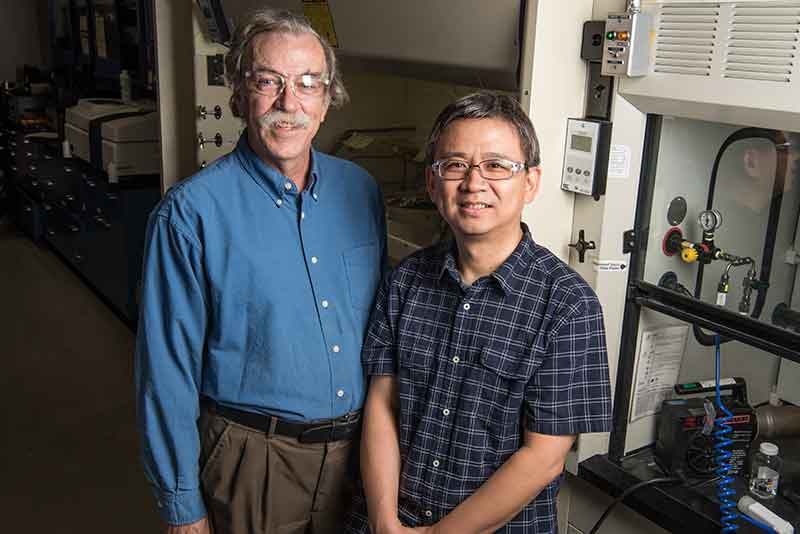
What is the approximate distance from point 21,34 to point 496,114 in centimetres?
643

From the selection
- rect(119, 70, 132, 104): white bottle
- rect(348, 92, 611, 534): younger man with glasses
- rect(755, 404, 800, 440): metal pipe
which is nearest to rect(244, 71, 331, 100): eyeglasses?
rect(348, 92, 611, 534): younger man with glasses

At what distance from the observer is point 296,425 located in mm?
1450

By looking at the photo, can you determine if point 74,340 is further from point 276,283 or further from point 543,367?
point 543,367

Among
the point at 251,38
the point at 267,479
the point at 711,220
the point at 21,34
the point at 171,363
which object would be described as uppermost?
the point at 21,34

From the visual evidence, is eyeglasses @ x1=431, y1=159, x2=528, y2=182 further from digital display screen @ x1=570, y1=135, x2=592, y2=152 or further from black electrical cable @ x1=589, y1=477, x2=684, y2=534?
black electrical cable @ x1=589, y1=477, x2=684, y2=534

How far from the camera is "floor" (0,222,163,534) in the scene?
267 centimetres

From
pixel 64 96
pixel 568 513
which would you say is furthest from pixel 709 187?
pixel 64 96

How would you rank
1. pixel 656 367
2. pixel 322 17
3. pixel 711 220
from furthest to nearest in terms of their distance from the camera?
pixel 322 17, pixel 656 367, pixel 711 220

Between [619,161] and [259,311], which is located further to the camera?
[619,161]

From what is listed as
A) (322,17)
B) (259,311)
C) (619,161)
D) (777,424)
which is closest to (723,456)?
(777,424)

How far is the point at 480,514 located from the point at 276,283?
21.3 inches

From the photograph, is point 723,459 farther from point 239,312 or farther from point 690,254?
point 239,312

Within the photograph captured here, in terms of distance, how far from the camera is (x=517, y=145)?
122 cm

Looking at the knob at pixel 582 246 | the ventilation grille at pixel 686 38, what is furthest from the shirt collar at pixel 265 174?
the ventilation grille at pixel 686 38
